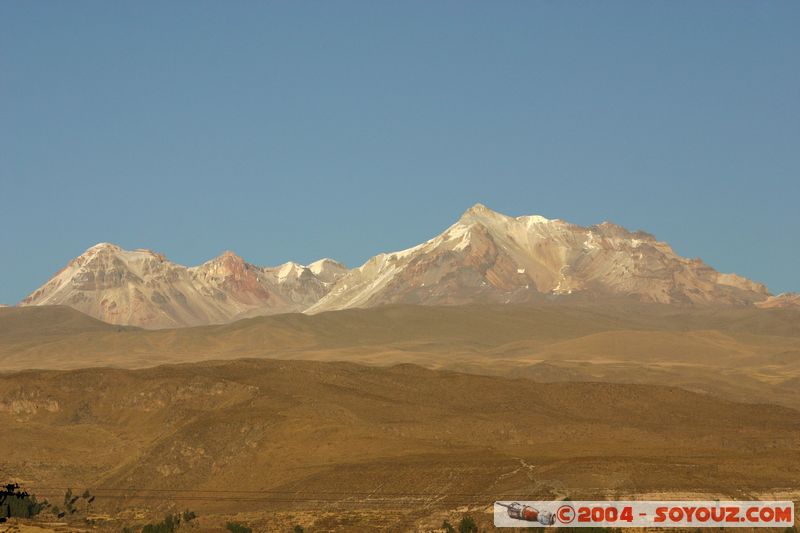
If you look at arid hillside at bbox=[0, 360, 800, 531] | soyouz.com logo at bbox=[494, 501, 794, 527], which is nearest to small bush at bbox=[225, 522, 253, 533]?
arid hillside at bbox=[0, 360, 800, 531]

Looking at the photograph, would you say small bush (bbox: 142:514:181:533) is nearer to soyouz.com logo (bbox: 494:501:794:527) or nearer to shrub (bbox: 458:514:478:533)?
shrub (bbox: 458:514:478:533)

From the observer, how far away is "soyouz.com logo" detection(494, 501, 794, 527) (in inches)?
2689

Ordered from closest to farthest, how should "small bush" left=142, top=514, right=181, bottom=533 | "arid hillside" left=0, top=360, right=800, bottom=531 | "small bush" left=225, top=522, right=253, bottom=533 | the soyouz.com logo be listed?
the soyouz.com logo
"small bush" left=225, top=522, right=253, bottom=533
"small bush" left=142, top=514, right=181, bottom=533
"arid hillside" left=0, top=360, right=800, bottom=531

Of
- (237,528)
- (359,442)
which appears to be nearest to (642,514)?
(237,528)

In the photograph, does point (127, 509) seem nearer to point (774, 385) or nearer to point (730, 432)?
point (730, 432)

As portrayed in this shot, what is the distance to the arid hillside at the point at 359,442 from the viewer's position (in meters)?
78.8

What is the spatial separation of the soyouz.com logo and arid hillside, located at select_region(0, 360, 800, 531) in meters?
2.93

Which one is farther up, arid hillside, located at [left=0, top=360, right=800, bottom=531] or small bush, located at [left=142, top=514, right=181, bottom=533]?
arid hillside, located at [left=0, top=360, right=800, bottom=531]

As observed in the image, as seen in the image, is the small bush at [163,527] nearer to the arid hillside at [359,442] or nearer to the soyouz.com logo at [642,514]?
the arid hillside at [359,442]

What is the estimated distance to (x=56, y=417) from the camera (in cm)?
11731

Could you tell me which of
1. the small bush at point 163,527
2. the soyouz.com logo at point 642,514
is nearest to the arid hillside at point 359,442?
the soyouz.com logo at point 642,514

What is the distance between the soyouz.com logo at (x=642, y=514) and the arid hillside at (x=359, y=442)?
2926 millimetres

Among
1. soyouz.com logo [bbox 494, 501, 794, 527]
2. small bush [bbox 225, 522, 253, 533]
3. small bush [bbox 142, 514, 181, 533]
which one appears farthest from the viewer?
small bush [bbox 142, 514, 181, 533]

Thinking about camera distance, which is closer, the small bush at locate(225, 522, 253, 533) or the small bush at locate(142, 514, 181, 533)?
the small bush at locate(225, 522, 253, 533)
